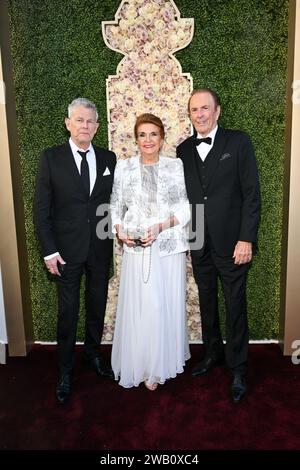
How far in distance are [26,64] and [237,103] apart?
1540mm

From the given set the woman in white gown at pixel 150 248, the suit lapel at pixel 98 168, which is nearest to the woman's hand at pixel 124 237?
the woman in white gown at pixel 150 248

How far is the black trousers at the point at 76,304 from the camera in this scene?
283 cm

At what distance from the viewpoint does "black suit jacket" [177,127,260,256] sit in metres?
2.67

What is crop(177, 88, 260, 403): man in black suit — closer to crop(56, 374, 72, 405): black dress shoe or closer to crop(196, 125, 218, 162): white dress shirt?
crop(196, 125, 218, 162): white dress shirt

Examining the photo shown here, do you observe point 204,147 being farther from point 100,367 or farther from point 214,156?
point 100,367

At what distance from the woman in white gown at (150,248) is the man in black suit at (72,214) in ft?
0.48

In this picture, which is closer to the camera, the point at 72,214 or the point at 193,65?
the point at 72,214

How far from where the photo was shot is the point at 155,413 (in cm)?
264

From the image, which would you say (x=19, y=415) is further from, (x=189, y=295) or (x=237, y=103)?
(x=237, y=103)

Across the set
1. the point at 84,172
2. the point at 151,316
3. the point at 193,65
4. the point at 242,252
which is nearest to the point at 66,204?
the point at 84,172

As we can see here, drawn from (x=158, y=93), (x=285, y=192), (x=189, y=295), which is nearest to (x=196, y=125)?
(x=158, y=93)

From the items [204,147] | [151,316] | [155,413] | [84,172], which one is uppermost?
[204,147]

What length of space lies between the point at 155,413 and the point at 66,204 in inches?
54.2

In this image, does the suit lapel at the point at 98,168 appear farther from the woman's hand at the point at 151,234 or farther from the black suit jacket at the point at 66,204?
the woman's hand at the point at 151,234
